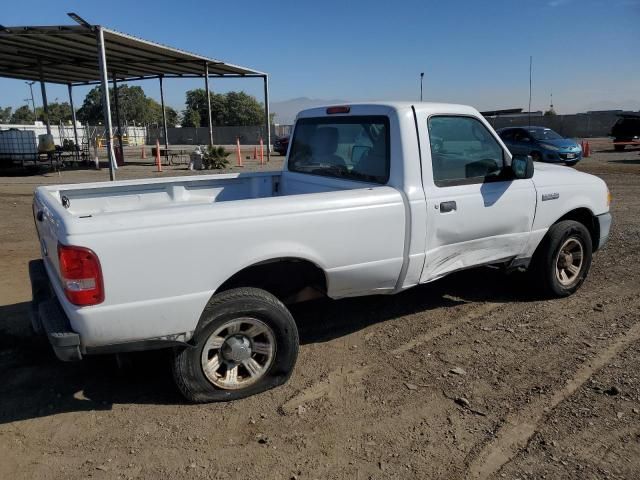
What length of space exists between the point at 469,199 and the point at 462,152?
428 mm

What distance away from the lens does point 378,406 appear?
3.45 m

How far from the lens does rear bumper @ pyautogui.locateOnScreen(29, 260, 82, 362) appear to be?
2.87 meters

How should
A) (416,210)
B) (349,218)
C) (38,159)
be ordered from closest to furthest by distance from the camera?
(349,218)
(416,210)
(38,159)

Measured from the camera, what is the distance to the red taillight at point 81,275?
279 cm

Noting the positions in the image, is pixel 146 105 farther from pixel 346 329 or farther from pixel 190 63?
pixel 346 329

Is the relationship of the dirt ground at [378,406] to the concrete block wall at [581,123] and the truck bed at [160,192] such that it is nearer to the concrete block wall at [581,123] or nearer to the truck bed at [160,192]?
the truck bed at [160,192]

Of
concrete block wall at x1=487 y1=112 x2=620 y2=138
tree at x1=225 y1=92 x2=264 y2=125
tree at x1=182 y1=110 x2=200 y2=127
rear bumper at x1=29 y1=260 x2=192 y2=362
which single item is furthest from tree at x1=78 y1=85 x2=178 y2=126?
rear bumper at x1=29 y1=260 x2=192 y2=362

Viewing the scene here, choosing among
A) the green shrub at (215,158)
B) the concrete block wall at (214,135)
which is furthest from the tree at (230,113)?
the green shrub at (215,158)

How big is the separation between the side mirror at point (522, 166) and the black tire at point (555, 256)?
82cm

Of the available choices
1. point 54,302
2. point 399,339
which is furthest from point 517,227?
point 54,302

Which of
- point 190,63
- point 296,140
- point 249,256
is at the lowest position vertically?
point 249,256

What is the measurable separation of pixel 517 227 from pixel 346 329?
1.77 m

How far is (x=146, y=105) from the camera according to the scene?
95.8 meters

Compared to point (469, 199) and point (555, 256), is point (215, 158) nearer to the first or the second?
point (555, 256)
